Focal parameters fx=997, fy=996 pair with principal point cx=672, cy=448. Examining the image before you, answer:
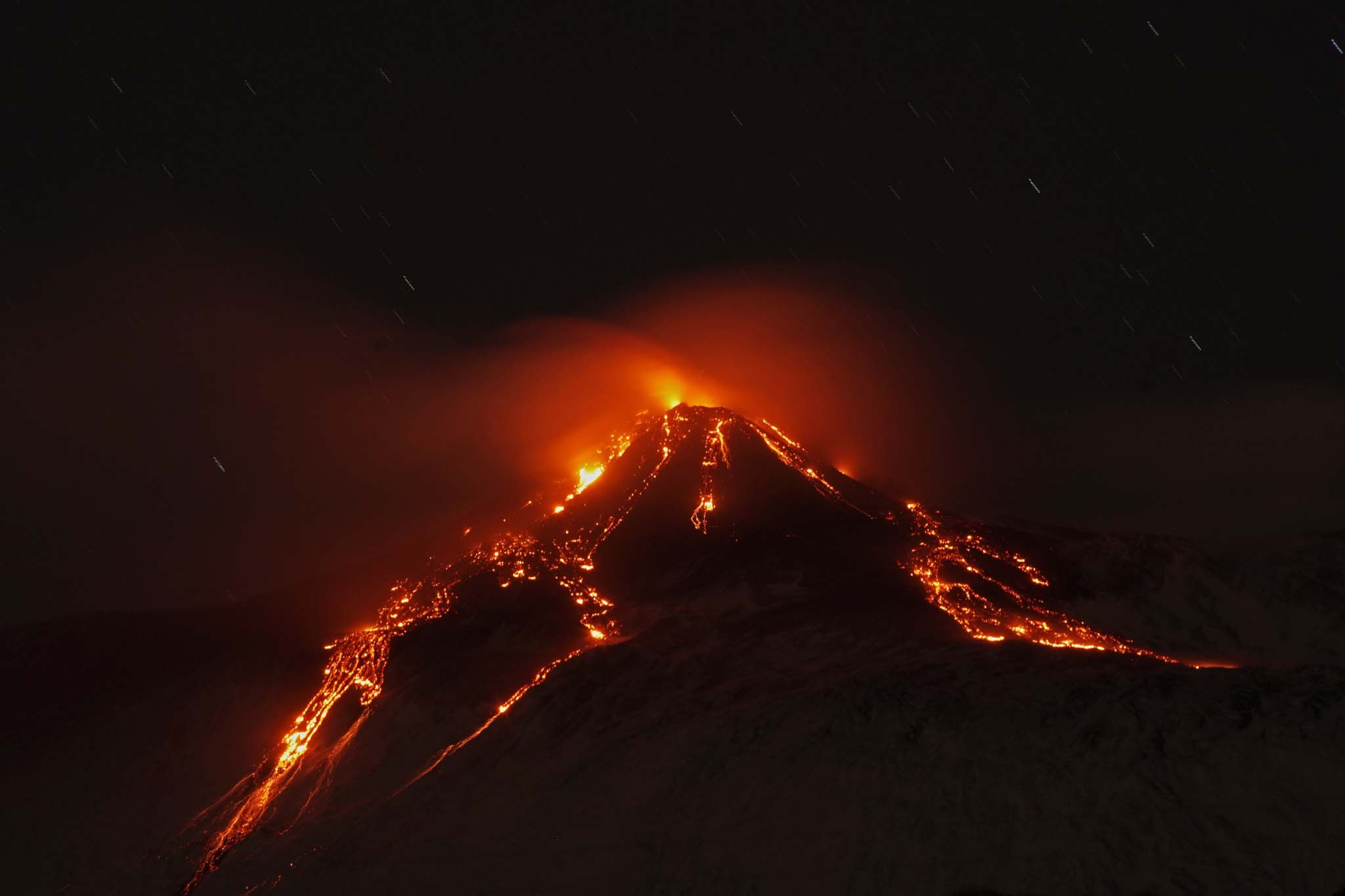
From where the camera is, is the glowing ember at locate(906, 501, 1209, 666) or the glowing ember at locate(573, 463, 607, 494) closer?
the glowing ember at locate(906, 501, 1209, 666)

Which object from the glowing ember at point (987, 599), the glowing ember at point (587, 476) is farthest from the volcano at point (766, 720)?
the glowing ember at point (587, 476)

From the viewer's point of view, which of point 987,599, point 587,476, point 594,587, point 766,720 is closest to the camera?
point 766,720

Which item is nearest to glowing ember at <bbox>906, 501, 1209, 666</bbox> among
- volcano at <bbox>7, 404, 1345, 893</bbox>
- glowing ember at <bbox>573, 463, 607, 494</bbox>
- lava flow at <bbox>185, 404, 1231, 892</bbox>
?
lava flow at <bbox>185, 404, 1231, 892</bbox>

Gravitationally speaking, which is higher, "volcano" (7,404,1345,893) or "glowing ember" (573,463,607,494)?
"glowing ember" (573,463,607,494)

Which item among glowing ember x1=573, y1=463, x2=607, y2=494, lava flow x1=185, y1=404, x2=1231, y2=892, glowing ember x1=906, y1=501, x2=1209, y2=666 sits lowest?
glowing ember x1=906, y1=501, x2=1209, y2=666

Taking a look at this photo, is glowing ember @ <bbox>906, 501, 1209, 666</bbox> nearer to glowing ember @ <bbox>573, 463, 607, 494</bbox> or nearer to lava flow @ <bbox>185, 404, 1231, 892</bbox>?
lava flow @ <bbox>185, 404, 1231, 892</bbox>

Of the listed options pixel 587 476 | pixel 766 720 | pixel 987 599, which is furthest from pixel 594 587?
pixel 766 720

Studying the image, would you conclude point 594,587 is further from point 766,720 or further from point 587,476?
point 766,720
